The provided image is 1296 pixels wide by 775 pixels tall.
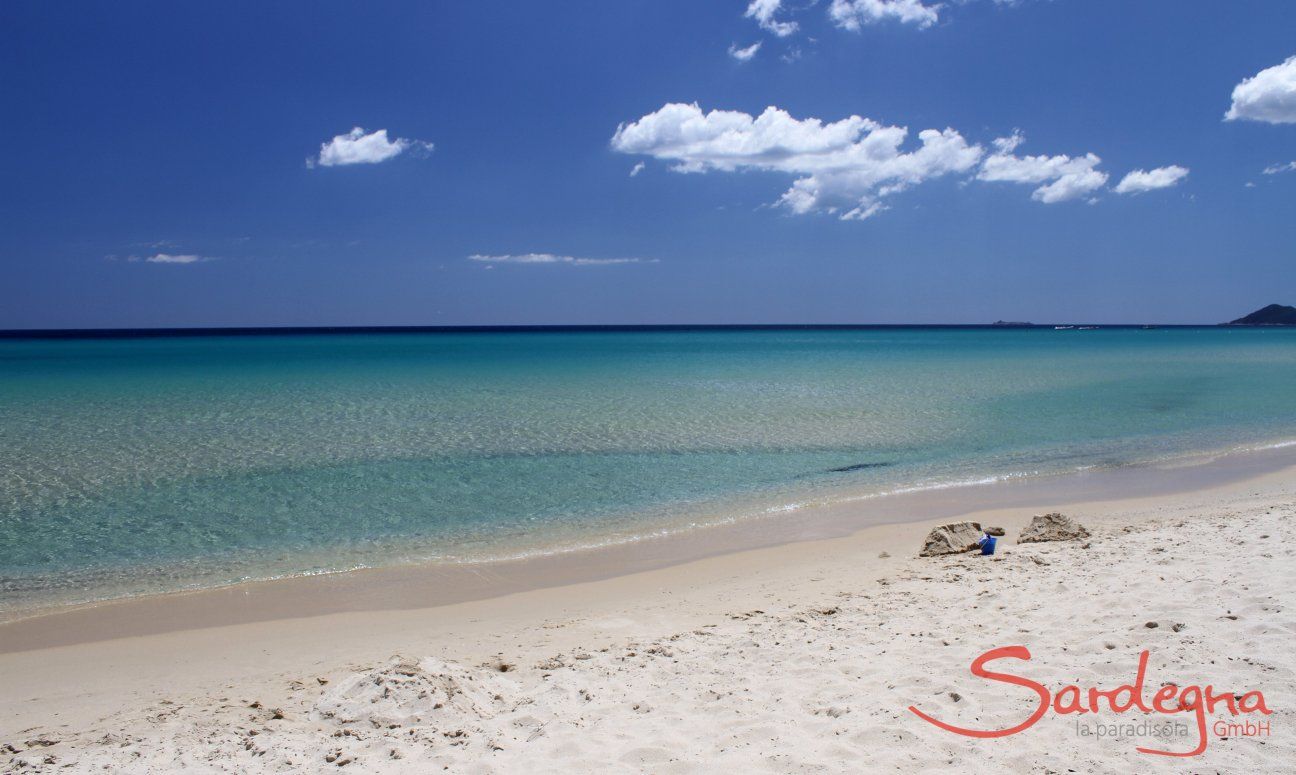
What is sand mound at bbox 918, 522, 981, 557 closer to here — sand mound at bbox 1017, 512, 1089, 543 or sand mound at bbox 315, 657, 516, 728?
sand mound at bbox 1017, 512, 1089, 543

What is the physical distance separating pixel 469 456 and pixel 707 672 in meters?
10.9

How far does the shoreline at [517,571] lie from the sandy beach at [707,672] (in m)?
0.11

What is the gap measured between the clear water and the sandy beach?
2.02 m

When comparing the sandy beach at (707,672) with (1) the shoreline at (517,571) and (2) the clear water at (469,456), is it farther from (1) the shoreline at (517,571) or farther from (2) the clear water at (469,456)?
(2) the clear water at (469,456)

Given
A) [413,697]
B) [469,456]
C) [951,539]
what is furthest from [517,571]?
[469,456]

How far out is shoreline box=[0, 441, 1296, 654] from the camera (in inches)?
288

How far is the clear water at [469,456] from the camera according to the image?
381 inches

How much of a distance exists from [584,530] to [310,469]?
6.69 m

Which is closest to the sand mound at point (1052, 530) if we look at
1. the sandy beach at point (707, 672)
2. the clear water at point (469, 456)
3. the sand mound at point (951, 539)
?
the sandy beach at point (707, 672)

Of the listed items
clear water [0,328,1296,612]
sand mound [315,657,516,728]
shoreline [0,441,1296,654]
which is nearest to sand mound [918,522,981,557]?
shoreline [0,441,1296,654]

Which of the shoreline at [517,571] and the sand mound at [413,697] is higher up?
the sand mound at [413,697]

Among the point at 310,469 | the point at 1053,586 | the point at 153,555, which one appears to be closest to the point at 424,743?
the point at 1053,586

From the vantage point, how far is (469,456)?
50.4 feet

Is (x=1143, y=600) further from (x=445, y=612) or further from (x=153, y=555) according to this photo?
(x=153, y=555)
